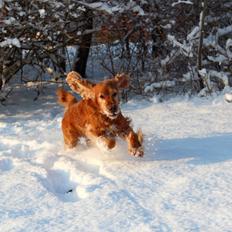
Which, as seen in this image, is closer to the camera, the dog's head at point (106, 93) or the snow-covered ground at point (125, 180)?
the snow-covered ground at point (125, 180)

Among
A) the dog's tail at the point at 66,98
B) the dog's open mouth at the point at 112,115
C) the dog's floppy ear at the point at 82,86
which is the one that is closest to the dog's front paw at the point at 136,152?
the dog's open mouth at the point at 112,115

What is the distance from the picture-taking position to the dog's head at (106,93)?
4137 mm

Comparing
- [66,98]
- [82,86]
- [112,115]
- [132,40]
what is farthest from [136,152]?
[132,40]

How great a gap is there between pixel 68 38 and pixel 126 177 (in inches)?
142

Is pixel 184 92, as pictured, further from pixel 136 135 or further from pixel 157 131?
pixel 136 135

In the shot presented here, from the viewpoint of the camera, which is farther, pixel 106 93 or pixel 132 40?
pixel 132 40

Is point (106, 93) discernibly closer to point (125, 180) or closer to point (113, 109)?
point (113, 109)

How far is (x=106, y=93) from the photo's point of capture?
13.7 feet

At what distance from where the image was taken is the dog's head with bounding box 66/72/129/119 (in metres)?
4.14

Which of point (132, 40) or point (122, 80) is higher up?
point (132, 40)

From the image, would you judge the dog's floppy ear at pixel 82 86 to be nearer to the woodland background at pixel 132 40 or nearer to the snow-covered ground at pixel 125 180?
the snow-covered ground at pixel 125 180

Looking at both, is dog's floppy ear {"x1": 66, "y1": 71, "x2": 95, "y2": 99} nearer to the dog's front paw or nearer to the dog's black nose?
the dog's black nose

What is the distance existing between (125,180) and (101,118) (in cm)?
71

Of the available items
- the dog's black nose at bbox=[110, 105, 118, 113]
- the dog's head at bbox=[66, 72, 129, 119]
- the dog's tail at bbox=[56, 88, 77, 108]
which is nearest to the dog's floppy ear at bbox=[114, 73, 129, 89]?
the dog's head at bbox=[66, 72, 129, 119]
